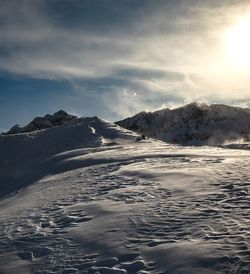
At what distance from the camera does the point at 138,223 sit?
320 inches

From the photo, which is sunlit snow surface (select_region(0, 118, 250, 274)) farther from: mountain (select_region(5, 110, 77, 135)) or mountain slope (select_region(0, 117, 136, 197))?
mountain (select_region(5, 110, 77, 135))

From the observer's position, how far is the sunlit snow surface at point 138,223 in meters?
6.26

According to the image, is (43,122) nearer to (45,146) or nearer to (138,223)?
(45,146)

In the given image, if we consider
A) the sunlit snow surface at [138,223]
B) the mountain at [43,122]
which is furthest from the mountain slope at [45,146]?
the mountain at [43,122]

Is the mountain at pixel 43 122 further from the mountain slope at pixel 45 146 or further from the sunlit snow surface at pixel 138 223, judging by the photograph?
the sunlit snow surface at pixel 138 223

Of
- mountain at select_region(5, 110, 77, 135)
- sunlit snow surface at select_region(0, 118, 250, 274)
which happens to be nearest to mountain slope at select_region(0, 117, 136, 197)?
sunlit snow surface at select_region(0, 118, 250, 274)

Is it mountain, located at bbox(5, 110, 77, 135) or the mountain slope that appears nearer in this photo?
the mountain slope

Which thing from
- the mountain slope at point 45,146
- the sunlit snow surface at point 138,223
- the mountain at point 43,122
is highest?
the mountain at point 43,122

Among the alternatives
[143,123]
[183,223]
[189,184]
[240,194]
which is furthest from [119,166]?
[143,123]

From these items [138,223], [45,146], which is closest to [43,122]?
[45,146]

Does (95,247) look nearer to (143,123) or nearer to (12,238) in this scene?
(12,238)

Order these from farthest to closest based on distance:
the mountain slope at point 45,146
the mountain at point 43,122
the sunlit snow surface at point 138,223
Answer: the mountain at point 43,122 < the mountain slope at point 45,146 < the sunlit snow surface at point 138,223

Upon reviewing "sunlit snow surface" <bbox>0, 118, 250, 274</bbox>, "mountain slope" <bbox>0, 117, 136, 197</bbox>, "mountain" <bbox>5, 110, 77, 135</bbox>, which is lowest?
"sunlit snow surface" <bbox>0, 118, 250, 274</bbox>

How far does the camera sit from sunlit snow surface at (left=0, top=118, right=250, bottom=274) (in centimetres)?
626
